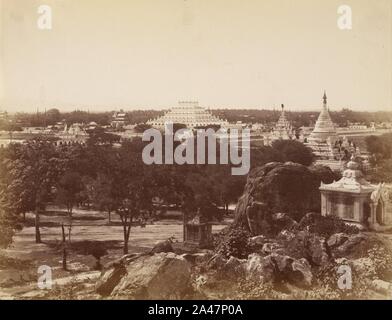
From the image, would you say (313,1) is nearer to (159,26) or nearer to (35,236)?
(159,26)

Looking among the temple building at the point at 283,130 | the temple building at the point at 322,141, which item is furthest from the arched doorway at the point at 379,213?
the temple building at the point at 283,130

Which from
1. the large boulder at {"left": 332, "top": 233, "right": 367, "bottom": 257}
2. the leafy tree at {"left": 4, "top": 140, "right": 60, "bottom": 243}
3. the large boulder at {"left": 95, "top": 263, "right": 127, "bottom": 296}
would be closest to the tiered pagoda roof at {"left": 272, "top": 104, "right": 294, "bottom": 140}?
the large boulder at {"left": 332, "top": 233, "right": 367, "bottom": 257}

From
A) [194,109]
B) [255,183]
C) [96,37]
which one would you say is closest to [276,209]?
[255,183]

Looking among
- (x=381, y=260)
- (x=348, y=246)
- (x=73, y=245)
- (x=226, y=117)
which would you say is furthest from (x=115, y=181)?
(x=381, y=260)

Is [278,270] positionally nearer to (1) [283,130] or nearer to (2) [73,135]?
(1) [283,130]

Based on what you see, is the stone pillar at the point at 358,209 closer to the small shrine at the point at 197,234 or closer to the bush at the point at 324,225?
the bush at the point at 324,225
